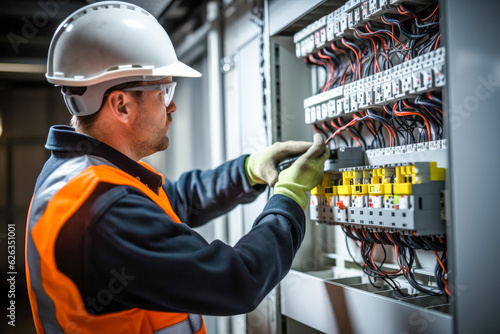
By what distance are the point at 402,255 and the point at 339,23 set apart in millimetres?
702

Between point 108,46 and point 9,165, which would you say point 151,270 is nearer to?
point 108,46

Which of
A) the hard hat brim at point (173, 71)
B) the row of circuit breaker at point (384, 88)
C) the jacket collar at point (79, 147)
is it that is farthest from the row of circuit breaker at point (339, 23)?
the jacket collar at point (79, 147)

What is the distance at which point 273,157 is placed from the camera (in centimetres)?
142

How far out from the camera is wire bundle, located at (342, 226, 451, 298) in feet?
3.56

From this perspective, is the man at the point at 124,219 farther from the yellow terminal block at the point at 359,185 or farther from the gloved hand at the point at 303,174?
the yellow terminal block at the point at 359,185

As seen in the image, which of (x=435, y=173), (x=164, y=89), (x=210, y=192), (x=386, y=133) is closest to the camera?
(x=435, y=173)

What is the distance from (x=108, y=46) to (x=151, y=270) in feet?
1.97

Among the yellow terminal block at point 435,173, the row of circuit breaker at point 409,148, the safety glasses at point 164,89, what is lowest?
the yellow terminal block at point 435,173

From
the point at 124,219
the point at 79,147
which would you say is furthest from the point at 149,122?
the point at 124,219

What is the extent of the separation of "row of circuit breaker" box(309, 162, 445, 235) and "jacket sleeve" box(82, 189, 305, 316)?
29 cm

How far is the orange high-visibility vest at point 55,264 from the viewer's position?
38.5 inches

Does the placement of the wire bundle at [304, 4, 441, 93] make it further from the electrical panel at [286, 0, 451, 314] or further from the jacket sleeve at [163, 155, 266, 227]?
the jacket sleeve at [163, 155, 266, 227]

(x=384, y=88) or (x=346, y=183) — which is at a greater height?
(x=384, y=88)

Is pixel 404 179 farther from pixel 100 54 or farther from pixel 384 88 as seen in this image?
pixel 100 54
